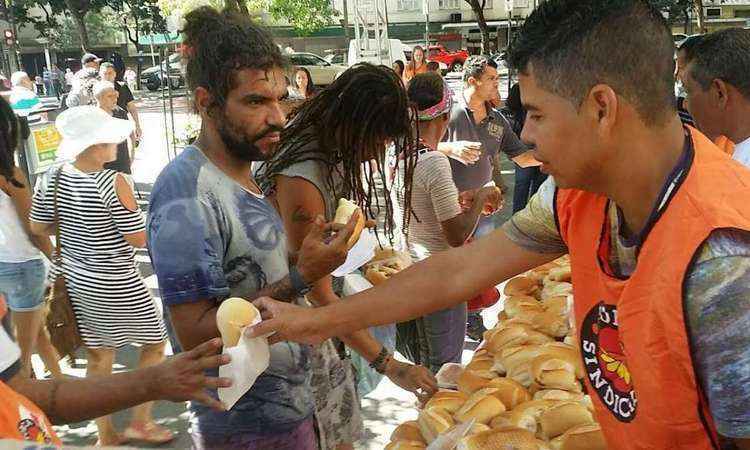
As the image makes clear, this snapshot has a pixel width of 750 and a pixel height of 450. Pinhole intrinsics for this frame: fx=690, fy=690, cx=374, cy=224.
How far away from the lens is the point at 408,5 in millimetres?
43938

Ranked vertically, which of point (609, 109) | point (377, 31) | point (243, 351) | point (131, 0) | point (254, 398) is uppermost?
point (131, 0)

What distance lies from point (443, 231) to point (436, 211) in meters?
0.13

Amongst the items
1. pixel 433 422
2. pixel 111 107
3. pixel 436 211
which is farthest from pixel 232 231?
pixel 111 107

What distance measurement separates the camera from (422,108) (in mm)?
3594

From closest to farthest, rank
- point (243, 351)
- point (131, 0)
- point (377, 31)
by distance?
1. point (243, 351)
2. point (377, 31)
3. point (131, 0)

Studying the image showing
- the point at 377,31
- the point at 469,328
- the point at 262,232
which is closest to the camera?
the point at 262,232

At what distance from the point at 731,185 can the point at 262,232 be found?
3.55ft

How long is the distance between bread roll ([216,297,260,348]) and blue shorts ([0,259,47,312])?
2.70 m

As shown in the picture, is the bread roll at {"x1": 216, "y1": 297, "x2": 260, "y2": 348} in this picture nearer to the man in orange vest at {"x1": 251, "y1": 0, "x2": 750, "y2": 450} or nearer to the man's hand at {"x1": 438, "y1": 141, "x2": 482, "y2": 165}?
the man in orange vest at {"x1": 251, "y1": 0, "x2": 750, "y2": 450}

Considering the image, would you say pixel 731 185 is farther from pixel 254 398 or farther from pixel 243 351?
pixel 254 398

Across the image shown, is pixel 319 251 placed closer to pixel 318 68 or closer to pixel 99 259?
pixel 99 259

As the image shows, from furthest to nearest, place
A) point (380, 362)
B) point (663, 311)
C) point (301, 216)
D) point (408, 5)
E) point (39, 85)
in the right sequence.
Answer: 1. point (408, 5)
2. point (39, 85)
3. point (380, 362)
4. point (301, 216)
5. point (663, 311)

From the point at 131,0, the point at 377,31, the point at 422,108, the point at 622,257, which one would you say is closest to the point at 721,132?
the point at 422,108

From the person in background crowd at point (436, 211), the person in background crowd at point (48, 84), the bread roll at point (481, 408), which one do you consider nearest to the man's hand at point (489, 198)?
the person in background crowd at point (436, 211)
